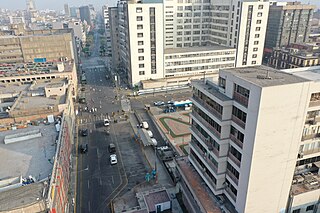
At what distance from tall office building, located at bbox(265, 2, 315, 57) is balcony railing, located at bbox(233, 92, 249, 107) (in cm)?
13673

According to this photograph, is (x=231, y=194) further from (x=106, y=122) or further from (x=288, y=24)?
(x=288, y=24)

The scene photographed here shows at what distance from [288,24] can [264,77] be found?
141 metres

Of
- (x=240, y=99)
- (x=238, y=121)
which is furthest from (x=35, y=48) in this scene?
(x=238, y=121)

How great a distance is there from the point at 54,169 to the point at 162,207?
1979 cm

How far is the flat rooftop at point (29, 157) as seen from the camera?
3731 centimetres

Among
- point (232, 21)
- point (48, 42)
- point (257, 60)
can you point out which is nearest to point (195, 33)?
point (232, 21)

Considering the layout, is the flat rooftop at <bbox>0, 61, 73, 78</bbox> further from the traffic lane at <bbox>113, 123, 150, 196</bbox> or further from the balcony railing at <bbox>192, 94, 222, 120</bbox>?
the balcony railing at <bbox>192, 94, 222, 120</bbox>

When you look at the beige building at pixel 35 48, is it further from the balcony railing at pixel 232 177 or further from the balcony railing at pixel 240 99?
the balcony railing at pixel 232 177

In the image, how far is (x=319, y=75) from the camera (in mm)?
38531

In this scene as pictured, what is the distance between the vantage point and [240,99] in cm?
3178

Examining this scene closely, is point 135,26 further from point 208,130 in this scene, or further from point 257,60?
point 208,130

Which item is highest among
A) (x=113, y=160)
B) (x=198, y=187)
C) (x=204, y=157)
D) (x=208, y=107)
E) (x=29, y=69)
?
(x=208, y=107)

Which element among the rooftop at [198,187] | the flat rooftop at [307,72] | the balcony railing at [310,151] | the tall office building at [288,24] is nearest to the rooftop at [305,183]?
the balcony railing at [310,151]

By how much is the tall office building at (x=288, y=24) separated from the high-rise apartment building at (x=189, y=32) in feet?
145
